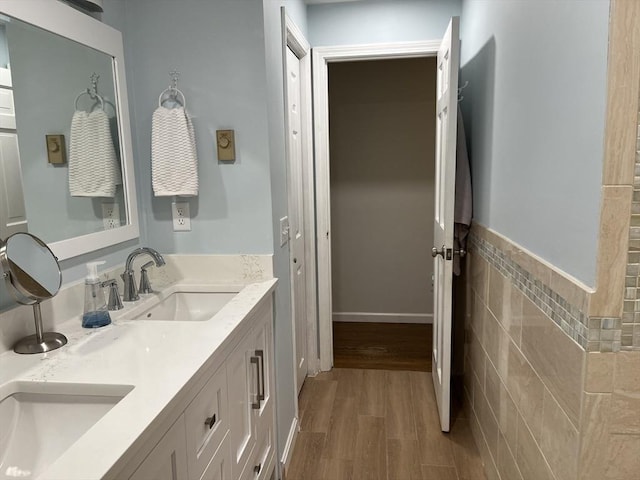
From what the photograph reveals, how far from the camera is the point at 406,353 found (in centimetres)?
347

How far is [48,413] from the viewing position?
3.30 ft

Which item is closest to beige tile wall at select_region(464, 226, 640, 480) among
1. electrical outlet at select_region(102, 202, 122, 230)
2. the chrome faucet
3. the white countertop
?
the white countertop

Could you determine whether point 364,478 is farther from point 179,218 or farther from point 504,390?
point 179,218

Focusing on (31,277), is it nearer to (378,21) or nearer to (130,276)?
(130,276)

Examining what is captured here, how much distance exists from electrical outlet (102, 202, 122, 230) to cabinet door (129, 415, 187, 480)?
3.00 feet

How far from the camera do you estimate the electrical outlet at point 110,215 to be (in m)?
1.66

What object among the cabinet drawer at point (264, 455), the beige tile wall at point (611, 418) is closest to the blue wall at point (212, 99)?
the cabinet drawer at point (264, 455)

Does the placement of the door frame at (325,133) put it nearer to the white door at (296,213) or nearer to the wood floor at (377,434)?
the white door at (296,213)

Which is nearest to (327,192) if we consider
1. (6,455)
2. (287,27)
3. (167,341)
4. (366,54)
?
(366,54)

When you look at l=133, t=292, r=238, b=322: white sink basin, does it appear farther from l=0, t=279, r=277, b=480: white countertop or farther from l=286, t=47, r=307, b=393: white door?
l=286, t=47, r=307, b=393: white door

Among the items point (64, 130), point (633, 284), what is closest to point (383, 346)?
point (633, 284)

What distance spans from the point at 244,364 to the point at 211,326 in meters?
0.25

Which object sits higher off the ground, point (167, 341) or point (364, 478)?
point (167, 341)

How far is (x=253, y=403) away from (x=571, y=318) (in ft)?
3.45
